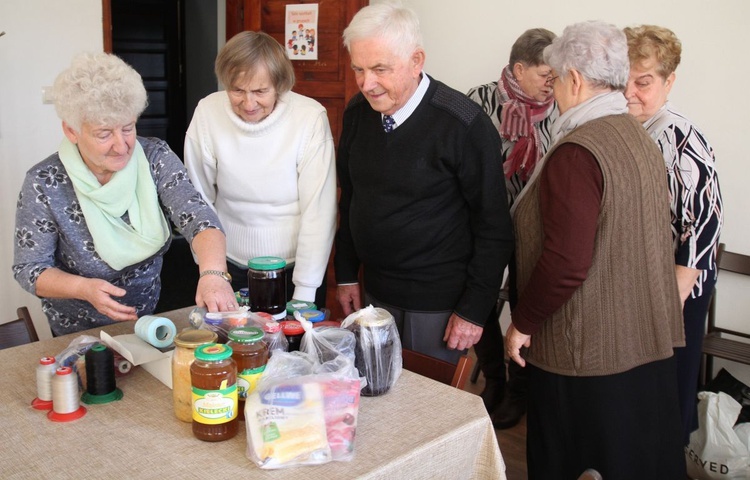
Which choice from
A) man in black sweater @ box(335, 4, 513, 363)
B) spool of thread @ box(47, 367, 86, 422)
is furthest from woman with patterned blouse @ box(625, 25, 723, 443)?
spool of thread @ box(47, 367, 86, 422)

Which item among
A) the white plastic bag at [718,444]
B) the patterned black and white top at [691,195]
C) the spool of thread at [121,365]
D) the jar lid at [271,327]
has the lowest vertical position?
the white plastic bag at [718,444]

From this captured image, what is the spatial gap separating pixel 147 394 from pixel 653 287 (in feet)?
4.06

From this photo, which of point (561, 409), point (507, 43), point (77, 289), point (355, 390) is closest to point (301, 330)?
point (355, 390)

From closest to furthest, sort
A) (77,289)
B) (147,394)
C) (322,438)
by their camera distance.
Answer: (322,438), (147,394), (77,289)

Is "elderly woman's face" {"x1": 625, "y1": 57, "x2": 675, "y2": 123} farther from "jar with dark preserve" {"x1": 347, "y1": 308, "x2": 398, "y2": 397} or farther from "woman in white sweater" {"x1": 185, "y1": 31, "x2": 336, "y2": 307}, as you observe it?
"jar with dark preserve" {"x1": 347, "y1": 308, "x2": 398, "y2": 397}

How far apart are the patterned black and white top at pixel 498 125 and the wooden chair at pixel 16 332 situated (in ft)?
5.68

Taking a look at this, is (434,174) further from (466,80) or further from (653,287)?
(466,80)

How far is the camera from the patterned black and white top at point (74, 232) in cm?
169

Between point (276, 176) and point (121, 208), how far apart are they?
1.60ft

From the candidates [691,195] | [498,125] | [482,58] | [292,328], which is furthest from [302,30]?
[292,328]

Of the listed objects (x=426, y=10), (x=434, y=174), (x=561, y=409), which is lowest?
(x=561, y=409)

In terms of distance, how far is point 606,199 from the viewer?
1663 millimetres

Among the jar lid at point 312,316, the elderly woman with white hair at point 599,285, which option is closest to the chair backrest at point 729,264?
the elderly woman with white hair at point 599,285

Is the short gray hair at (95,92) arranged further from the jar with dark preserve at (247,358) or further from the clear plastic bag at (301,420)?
the clear plastic bag at (301,420)
